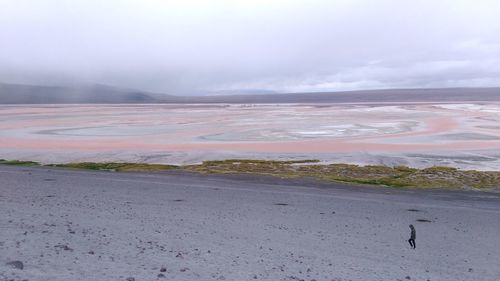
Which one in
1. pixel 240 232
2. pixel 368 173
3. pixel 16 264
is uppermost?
pixel 16 264

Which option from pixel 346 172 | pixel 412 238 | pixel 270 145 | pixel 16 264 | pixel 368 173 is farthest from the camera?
pixel 270 145

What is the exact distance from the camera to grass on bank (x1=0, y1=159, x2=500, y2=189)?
61.2 ft

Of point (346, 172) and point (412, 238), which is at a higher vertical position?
point (412, 238)

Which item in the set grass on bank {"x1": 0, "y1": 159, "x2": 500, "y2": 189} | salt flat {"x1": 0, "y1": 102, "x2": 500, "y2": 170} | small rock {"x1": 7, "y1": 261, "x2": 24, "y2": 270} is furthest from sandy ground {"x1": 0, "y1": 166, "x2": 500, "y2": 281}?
salt flat {"x1": 0, "y1": 102, "x2": 500, "y2": 170}

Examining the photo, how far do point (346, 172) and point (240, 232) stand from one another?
12.1 meters

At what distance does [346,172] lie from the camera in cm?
2155

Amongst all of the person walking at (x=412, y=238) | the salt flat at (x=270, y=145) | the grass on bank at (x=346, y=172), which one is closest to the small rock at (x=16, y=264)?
the person walking at (x=412, y=238)

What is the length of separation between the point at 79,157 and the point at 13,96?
475ft

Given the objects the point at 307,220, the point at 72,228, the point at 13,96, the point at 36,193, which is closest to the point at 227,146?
the point at 36,193

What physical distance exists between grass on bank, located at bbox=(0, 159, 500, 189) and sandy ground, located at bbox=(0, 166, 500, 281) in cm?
211

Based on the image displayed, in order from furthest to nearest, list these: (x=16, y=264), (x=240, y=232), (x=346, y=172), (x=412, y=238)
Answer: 1. (x=346, y=172)
2. (x=240, y=232)
3. (x=412, y=238)
4. (x=16, y=264)

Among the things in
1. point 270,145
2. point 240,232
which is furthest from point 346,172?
point 240,232

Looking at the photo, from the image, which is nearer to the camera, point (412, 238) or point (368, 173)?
point (412, 238)

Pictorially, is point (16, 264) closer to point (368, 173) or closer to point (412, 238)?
point (412, 238)
